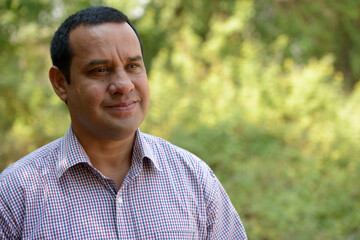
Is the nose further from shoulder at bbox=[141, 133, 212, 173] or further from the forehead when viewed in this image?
shoulder at bbox=[141, 133, 212, 173]

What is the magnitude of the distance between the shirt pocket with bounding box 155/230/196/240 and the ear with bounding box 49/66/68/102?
2.05 ft

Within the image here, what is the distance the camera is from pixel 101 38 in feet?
5.64

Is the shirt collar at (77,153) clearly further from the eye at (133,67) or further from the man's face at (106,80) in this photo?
the eye at (133,67)

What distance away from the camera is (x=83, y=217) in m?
1.67

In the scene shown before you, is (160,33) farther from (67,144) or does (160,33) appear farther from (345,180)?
(67,144)

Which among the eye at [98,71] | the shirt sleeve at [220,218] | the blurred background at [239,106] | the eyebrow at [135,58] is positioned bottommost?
the shirt sleeve at [220,218]

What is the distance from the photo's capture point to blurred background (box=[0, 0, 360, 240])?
5168 millimetres

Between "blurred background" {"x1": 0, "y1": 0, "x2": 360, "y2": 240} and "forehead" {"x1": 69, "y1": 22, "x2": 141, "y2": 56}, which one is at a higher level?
"blurred background" {"x1": 0, "y1": 0, "x2": 360, "y2": 240}

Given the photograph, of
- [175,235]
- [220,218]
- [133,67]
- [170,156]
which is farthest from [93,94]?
[220,218]

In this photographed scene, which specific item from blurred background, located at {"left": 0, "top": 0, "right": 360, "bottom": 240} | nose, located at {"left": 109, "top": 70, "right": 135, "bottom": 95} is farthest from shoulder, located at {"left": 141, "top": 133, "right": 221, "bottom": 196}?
blurred background, located at {"left": 0, "top": 0, "right": 360, "bottom": 240}

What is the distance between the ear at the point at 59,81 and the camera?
1.85m

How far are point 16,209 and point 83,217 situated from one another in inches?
8.7

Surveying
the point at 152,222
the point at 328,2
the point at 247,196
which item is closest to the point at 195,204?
the point at 152,222

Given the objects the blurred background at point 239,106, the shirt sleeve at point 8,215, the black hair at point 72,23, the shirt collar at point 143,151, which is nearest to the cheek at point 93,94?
the black hair at point 72,23
